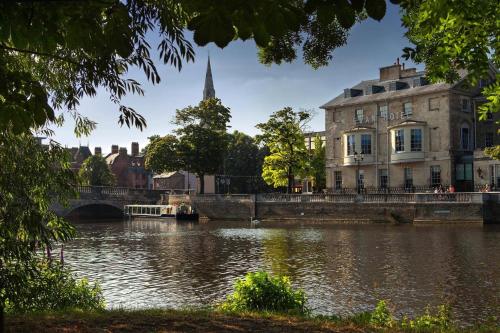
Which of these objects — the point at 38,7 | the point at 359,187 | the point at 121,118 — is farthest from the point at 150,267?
the point at 359,187

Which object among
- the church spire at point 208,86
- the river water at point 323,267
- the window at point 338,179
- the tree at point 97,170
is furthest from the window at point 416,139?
the church spire at point 208,86

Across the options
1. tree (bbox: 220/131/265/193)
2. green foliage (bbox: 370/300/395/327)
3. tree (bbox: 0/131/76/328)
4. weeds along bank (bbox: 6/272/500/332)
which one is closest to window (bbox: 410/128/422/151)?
tree (bbox: 220/131/265/193)

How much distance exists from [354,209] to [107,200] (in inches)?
1405

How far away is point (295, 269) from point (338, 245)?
31.2 ft

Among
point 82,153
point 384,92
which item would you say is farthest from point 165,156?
point 82,153

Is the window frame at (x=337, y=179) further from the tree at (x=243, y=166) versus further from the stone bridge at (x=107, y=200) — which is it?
the stone bridge at (x=107, y=200)

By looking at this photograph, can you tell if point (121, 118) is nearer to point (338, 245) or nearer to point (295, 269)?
point (295, 269)

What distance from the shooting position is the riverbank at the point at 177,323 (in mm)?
7879

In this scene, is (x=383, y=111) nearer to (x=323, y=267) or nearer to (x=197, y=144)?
(x=197, y=144)

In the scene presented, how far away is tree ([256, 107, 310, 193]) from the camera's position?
59.5 meters

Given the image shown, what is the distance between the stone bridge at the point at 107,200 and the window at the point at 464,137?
43.9m

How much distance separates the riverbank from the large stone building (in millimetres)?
46739

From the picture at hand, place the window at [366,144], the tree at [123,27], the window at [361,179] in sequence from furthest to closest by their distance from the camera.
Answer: the window at [361,179] → the window at [366,144] → the tree at [123,27]

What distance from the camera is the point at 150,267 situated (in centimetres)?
2414
